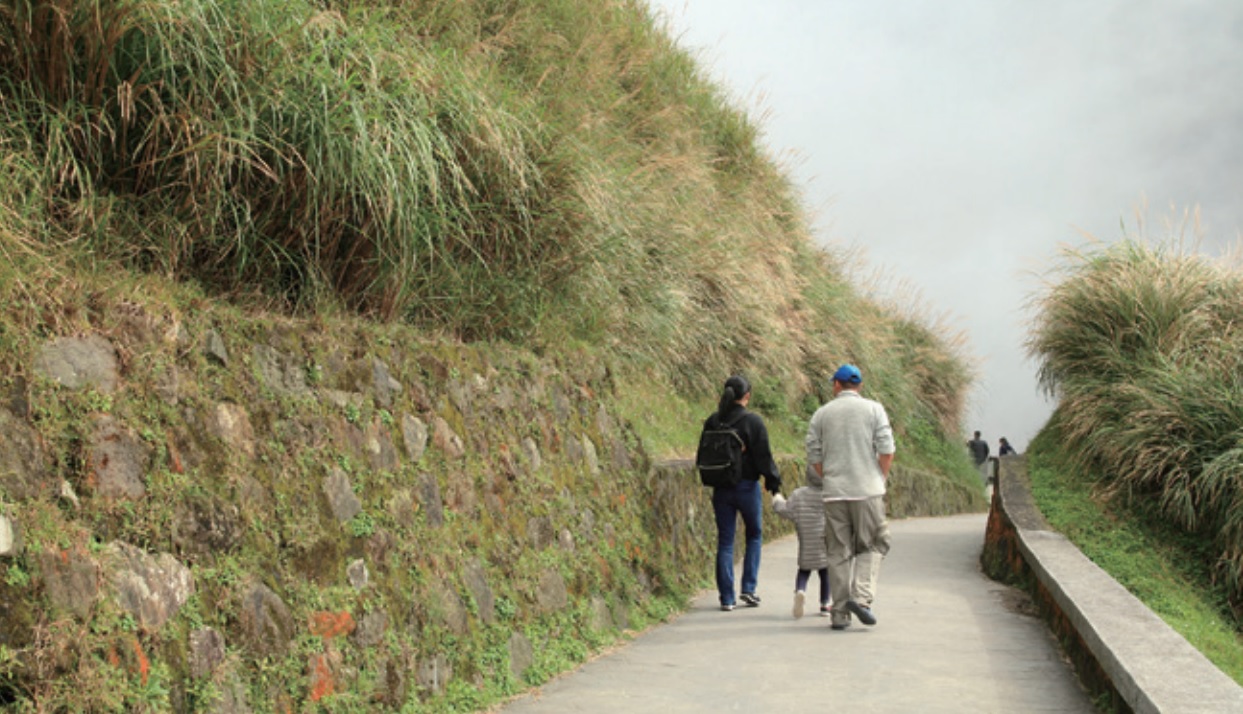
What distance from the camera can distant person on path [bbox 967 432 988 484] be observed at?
31266 millimetres

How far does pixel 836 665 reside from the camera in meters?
7.31

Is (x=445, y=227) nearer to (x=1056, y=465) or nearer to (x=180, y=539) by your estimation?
(x=180, y=539)

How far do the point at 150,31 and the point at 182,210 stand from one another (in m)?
0.92

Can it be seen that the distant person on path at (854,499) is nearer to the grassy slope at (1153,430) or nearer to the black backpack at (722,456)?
the black backpack at (722,456)

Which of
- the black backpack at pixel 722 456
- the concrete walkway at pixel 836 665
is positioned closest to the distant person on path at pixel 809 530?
the concrete walkway at pixel 836 665

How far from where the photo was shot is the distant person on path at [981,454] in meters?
31.3

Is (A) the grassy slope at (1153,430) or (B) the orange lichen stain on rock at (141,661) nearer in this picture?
(B) the orange lichen stain on rock at (141,661)

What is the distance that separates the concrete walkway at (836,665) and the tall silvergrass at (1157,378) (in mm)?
2377

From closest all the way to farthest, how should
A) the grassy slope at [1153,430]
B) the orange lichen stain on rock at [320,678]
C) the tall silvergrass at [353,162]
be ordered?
the orange lichen stain on rock at [320,678] → the tall silvergrass at [353,162] → the grassy slope at [1153,430]

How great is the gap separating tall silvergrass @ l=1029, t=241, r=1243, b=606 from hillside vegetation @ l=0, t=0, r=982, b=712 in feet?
15.5

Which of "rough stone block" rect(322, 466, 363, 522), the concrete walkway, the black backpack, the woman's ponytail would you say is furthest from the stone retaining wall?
"rough stone block" rect(322, 466, 363, 522)

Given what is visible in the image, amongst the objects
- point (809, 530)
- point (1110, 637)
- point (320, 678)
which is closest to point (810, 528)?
point (809, 530)

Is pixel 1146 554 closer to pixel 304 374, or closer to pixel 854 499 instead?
pixel 854 499

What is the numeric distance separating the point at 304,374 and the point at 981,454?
28.2 metres
